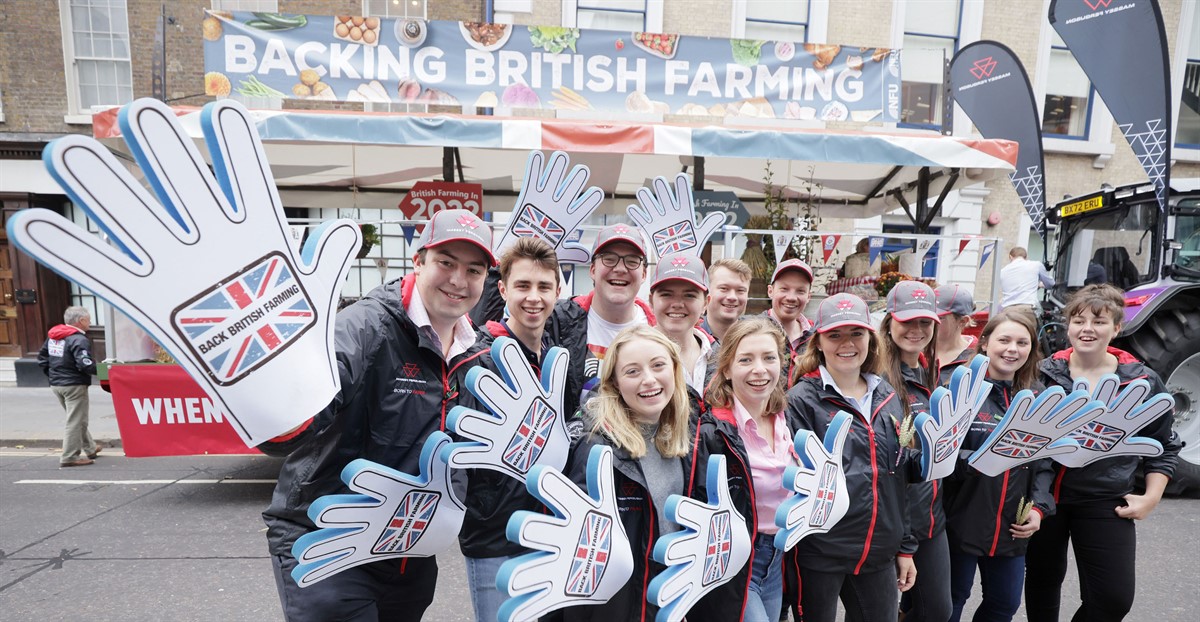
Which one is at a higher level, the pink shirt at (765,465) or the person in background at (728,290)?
the person in background at (728,290)

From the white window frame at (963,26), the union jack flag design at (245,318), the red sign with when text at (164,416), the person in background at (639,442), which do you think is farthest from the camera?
the white window frame at (963,26)

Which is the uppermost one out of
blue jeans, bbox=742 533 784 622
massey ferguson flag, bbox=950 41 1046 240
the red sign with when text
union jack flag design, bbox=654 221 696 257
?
massey ferguson flag, bbox=950 41 1046 240

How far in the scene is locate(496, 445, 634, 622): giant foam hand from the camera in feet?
4.51

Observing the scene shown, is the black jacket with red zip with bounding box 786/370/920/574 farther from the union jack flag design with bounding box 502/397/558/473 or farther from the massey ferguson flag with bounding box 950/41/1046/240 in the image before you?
the massey ferguson flag with bounding box 950/41/1046/240

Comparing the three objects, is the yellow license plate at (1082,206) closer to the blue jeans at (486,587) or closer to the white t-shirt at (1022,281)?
the white t-shirt at (1022,281)

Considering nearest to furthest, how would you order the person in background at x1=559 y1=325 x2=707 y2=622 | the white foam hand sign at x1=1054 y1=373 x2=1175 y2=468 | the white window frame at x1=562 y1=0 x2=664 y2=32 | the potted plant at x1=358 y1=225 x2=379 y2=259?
the person in background at x1=559 y1=325 x2=707 y2=622 < the white foam hand sign at x1=1054 y1=373 x2=1175 y2=468 < the potted plant at x1=358 y1=225 x2=379 y2=259 < the white window frame at x1=562 y1=0 x2=664 y2=32

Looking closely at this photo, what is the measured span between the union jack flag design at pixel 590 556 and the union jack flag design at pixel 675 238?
88.0 inches

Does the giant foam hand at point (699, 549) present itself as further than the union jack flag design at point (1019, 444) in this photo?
No

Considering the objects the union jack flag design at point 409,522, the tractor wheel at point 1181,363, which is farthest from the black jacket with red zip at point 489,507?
the tractor wheel at point 1181,363

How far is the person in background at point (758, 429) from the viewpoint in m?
1.97

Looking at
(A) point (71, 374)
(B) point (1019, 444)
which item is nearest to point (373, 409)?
(B) point (1019, 444)

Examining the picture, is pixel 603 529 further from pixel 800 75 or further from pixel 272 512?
pixel 800 75

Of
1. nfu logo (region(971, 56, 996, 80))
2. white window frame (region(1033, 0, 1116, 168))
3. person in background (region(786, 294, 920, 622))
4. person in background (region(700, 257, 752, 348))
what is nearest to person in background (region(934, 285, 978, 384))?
person in background (region(786, 294, 920, 622))

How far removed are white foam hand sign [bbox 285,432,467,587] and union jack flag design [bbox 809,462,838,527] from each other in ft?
3.64
